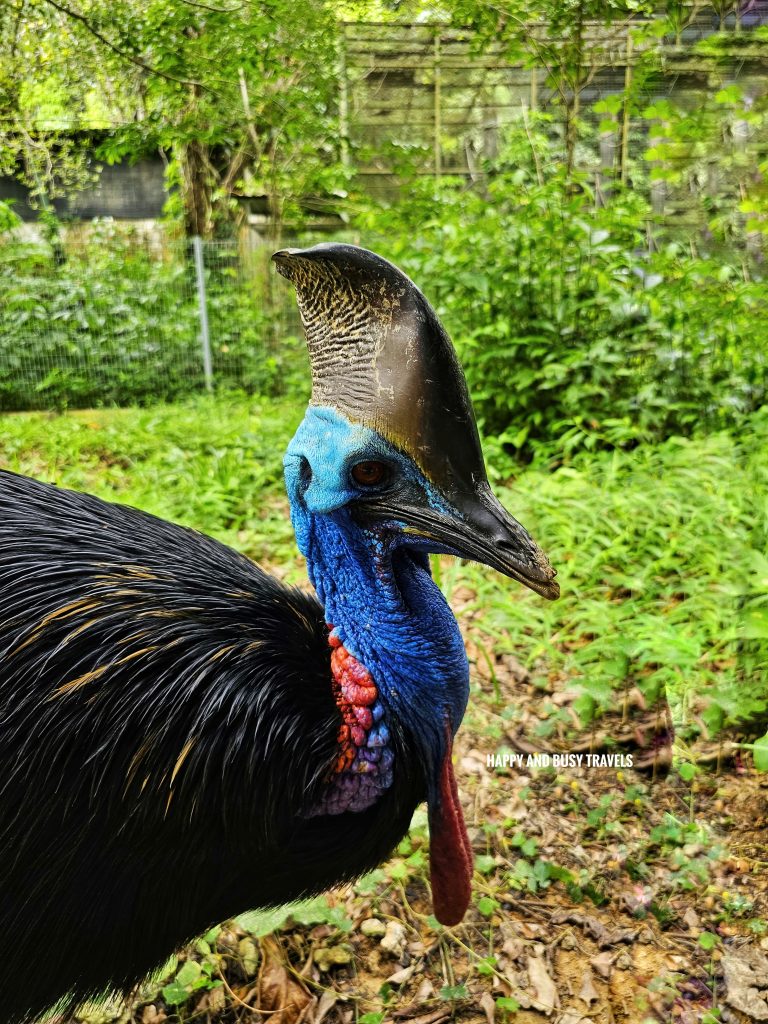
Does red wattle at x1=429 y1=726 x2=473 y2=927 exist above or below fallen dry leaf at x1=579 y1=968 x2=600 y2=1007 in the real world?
above

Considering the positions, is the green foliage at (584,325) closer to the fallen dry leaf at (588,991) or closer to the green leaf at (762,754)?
the green leaf at (762,754)

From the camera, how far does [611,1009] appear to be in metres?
1.66

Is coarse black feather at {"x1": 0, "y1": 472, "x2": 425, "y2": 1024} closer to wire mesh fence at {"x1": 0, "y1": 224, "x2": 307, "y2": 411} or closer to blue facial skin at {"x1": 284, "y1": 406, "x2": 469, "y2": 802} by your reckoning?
blue facial skin at {"x1": 284, "y1": 406, "x2": 469, "y2": 802}

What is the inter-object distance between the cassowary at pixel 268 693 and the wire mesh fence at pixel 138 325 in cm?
611

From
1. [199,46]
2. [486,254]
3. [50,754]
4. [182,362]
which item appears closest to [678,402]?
[486,254]

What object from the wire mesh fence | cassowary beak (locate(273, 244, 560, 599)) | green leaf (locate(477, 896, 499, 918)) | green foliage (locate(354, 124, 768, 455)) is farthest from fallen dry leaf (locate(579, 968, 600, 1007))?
the wire mesh fence

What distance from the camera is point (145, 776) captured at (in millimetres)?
1212

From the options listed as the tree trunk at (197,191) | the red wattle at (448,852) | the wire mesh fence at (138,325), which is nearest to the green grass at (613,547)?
the red wattle at (448,852)

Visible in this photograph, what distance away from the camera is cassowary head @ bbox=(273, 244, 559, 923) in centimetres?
115

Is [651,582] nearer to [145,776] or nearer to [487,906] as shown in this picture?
[487,906]

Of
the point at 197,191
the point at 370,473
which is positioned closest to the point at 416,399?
the point at 370,473

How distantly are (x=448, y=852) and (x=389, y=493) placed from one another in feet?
2.39

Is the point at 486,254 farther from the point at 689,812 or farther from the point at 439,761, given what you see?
the point at 439,761

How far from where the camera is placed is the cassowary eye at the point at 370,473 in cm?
120
